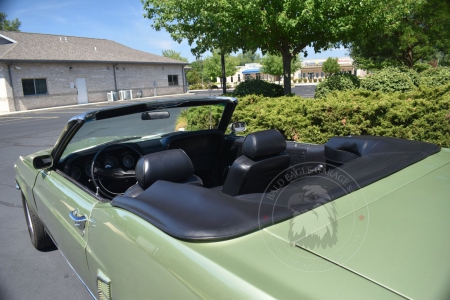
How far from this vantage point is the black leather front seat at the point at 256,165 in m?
2.46

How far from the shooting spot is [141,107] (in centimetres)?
260

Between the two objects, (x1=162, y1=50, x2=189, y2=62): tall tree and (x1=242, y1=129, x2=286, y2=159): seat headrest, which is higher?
(x1=162, y1=50, x2=189, y2=62): tall tree

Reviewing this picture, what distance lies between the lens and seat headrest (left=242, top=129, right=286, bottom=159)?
8.16 feet

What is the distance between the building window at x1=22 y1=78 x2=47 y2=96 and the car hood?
95.3 ft

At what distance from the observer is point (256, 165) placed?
248 centimetres

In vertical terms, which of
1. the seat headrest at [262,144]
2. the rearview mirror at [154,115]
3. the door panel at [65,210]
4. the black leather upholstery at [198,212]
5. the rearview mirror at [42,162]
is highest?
the rearview mirror at [154,115]

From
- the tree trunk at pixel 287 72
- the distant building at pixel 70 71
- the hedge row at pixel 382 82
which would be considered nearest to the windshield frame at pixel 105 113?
the hedge row at pixel 382 82

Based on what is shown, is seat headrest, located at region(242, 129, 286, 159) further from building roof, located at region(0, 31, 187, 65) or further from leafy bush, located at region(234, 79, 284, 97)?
building roof, located at region(0, 31, 187, 65)

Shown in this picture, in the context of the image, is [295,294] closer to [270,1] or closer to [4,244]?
[4,244]

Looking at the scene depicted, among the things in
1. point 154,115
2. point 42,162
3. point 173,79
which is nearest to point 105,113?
point 154,115

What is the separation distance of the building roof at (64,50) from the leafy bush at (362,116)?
24.2 meters

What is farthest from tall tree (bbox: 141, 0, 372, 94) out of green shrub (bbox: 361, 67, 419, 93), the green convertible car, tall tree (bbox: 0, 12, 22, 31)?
tall tree (bbox: 0, 12, 22, 31)

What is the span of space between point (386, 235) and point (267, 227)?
1.49 feet

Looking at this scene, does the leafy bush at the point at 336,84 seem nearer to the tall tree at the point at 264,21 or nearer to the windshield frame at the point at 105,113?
the tall tree at the point at 264,21
